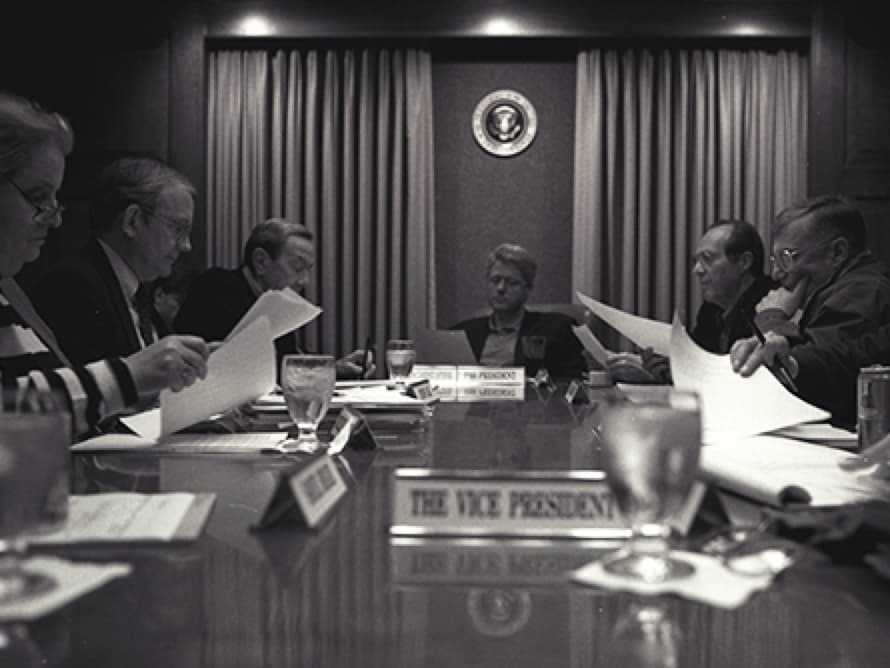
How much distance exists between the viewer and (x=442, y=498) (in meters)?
0.81

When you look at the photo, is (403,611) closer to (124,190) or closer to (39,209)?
(39,209)

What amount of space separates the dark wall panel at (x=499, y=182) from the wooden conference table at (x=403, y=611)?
463 cm

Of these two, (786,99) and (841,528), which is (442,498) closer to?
(841,528)

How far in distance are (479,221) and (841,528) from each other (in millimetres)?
4808

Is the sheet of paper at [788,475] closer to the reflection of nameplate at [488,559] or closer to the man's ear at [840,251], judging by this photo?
the reflection of nameplate at [488,559]

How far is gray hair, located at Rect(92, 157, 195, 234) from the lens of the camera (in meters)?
2.62

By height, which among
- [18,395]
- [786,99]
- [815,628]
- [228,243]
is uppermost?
[786,99]

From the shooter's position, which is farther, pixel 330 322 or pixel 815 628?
pixel 330 322

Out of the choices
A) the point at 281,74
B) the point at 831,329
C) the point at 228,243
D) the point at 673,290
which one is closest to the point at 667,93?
the point at 673,290

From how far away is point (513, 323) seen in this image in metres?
4.62

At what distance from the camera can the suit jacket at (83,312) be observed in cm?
230

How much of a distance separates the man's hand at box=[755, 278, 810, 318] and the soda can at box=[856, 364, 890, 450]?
164 centimetres

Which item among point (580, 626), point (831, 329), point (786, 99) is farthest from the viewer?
point (786, 99)

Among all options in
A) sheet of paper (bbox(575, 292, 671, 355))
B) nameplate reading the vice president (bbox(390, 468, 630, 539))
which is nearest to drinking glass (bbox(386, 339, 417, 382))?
sheet of paper (bbox(575, 292, 671, 355))
